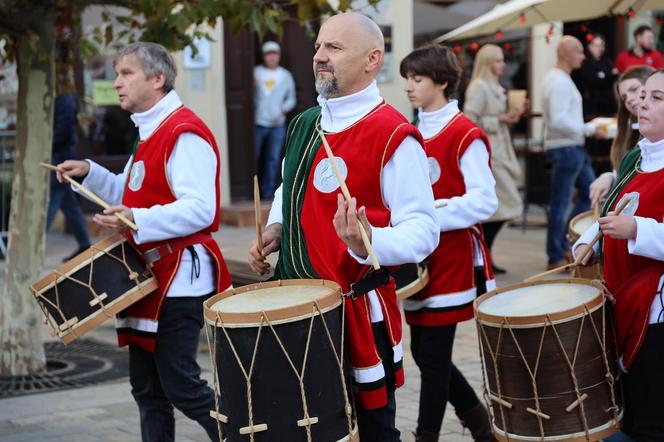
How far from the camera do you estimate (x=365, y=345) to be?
381 cm

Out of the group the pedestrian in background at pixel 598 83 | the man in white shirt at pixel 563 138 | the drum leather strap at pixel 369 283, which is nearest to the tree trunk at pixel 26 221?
the drum leather strap at pixel 369 283

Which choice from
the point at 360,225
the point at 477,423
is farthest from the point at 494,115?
the point at 360,225

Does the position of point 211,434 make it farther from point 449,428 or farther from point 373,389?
point 449,428

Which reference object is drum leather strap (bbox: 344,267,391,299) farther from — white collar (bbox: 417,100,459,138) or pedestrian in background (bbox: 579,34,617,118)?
pedestrian in background (bbox: 579,34,617,118)

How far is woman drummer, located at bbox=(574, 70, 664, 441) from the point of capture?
3.98 metres

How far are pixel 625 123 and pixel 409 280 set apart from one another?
3.70ft

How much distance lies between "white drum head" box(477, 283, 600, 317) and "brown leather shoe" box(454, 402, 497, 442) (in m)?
1.32

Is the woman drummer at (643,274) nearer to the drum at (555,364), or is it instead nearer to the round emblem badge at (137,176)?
the drum at (555,364)

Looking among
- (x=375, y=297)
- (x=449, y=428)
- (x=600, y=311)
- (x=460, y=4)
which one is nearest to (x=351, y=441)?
(x=375, y=297)

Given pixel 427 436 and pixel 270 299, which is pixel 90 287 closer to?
pixel 270 299

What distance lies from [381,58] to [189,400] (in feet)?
5.24

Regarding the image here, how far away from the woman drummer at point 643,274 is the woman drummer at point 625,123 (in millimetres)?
472

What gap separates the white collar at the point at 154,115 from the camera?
4.90 meters

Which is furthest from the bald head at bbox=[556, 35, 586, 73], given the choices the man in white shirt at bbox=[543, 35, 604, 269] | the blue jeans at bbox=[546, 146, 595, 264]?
the blue jeans at bbox=[546, 146, 595, 264]
